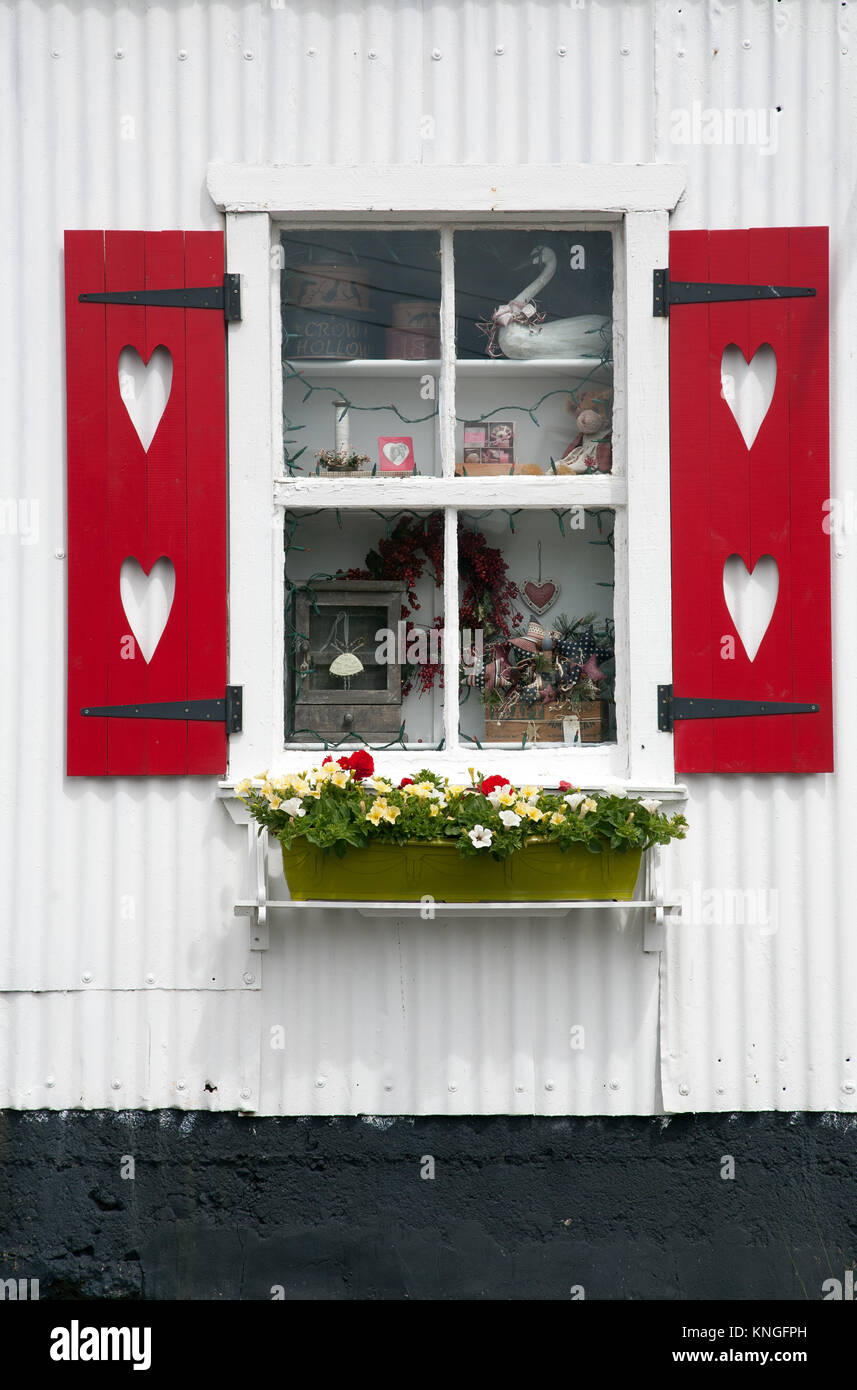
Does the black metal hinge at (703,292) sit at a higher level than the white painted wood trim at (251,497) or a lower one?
higher

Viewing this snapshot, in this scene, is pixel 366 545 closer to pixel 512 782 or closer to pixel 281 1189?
pixel 512 782

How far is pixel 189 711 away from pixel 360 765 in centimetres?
55

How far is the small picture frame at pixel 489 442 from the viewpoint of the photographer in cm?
360

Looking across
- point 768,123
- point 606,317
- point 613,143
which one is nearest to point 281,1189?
point 606,317

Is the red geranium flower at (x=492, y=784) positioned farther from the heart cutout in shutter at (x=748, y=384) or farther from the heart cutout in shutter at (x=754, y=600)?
the heart cutout in shutter at (x=748, y=384)

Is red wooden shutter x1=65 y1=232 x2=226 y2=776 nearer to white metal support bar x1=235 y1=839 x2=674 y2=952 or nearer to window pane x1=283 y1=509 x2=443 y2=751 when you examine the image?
window pane x1=283 y1=509 x2=443 y2=751

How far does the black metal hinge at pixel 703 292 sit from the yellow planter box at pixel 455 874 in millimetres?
1628

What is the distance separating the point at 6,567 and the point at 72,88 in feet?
4.77

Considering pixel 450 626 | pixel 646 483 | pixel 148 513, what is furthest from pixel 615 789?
pixel 148 513

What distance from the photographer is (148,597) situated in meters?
3.41

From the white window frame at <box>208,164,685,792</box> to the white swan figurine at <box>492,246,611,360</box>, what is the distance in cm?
13

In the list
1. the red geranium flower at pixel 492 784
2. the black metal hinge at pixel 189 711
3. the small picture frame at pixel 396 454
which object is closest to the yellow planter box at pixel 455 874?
the red geranium flower at pixel 492 784

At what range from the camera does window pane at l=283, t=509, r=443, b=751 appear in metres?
3.55

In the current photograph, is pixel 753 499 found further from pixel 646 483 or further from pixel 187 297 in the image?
pixel 187 297
